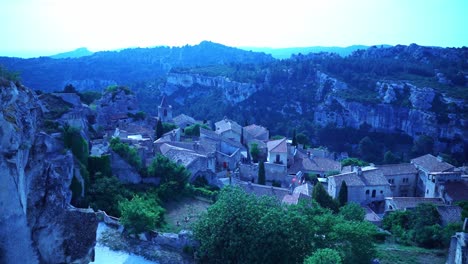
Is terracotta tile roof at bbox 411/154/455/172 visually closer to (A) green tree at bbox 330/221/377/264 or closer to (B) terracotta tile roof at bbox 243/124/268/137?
(B) terracotta tile roof at bbox 243/124/268/137

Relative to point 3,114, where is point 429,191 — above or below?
below

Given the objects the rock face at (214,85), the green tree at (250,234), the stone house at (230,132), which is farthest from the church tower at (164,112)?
the rock face at (214,85)

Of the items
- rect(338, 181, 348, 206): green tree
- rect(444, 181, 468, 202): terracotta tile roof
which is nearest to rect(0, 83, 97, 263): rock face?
rect(338, 181, 348, 206): green tree

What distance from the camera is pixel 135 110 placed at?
56938 mm

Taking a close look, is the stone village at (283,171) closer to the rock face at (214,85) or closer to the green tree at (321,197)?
the green tree at (321,197)

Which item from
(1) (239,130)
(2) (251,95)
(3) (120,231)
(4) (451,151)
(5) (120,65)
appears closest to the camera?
(3) (120,231)

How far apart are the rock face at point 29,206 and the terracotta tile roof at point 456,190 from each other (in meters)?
37.1

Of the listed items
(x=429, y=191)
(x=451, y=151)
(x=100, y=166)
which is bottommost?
(x=451, y=151)

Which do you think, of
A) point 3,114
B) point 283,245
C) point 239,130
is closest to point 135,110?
point 239,130

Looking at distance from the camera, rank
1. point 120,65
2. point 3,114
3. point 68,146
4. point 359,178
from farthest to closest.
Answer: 1. point 120,65
2. point 359,178
3. point 68,146
4. point 3,114

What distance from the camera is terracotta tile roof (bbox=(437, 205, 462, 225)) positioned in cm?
3425

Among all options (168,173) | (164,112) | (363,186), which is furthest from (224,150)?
(363,186)

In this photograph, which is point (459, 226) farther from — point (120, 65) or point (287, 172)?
point (120, 65)

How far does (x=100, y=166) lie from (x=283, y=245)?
15964mm
